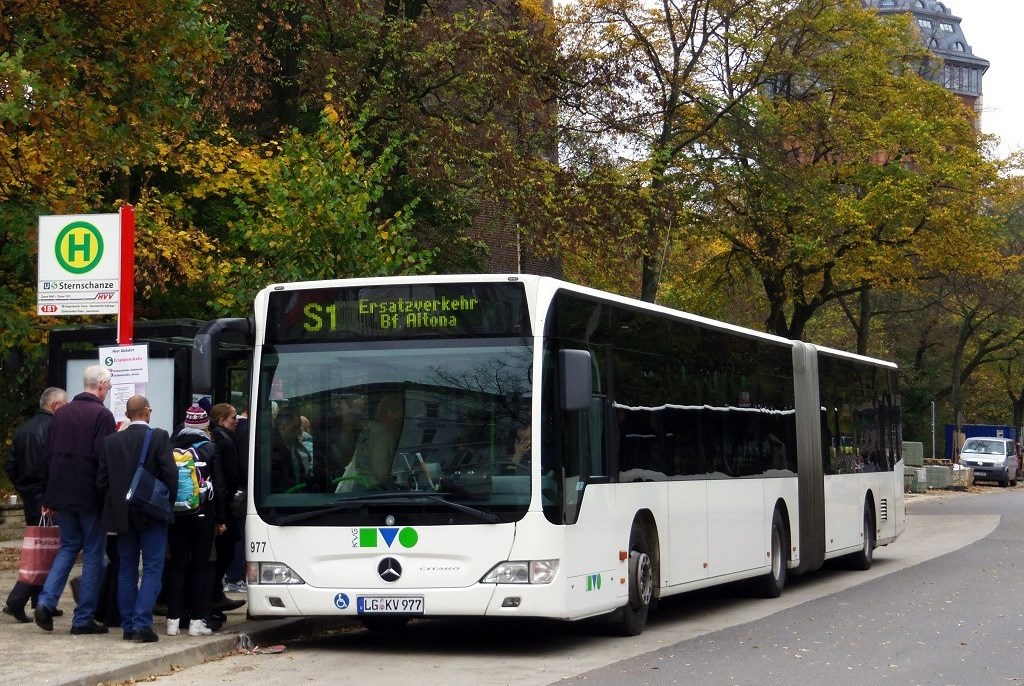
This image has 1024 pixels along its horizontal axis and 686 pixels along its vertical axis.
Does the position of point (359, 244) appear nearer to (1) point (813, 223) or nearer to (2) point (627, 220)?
(2) point (627, 220)

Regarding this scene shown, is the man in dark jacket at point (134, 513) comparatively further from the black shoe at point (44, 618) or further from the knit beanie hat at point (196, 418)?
the black shoe at point (44, 618)

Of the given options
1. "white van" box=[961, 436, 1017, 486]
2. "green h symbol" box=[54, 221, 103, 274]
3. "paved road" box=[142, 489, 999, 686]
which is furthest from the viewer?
"white van" box=[961, 436, 1017, 486]

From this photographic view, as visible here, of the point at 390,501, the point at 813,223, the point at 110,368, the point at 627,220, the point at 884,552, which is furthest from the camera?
the point at 813,223

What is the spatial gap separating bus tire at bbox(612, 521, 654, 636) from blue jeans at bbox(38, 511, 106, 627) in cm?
413

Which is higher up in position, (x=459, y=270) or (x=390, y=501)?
(x=459, y=270)

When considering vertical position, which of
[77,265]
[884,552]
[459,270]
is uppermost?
[459,270]

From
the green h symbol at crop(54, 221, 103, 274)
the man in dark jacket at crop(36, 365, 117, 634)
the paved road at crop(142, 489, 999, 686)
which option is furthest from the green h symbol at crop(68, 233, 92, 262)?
the paved road at crop(142, 489, 999, 686)

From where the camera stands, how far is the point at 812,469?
749 inches

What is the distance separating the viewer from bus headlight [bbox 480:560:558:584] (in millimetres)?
10883

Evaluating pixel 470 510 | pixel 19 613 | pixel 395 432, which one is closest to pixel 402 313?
pixel 395 432

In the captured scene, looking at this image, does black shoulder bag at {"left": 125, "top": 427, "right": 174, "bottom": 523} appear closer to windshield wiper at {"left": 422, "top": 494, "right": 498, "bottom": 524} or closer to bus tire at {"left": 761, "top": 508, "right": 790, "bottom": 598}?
windshield wiper at {"left": 422, "top": 494, "right": 498, "bottom": 524}

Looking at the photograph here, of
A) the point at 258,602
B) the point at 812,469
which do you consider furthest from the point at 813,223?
the point at 258,602

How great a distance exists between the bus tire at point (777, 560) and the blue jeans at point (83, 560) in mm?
8187

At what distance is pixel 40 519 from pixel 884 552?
55.0 ft
